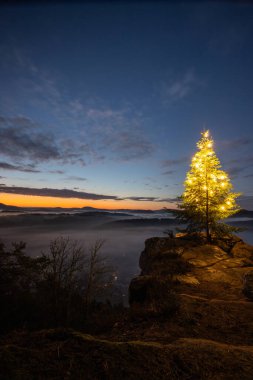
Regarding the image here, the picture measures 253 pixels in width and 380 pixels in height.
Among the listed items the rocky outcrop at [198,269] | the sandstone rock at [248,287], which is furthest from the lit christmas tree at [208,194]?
the sandstone rock at [248,287]

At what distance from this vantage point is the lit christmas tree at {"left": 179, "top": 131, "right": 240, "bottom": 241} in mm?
17344

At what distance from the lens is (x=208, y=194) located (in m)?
17.6

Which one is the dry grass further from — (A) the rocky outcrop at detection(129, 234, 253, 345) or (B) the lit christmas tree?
(B) the lit christmas tree

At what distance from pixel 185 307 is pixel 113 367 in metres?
4.76

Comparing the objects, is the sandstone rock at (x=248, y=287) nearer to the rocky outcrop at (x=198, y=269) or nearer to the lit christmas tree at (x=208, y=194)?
the rocky outcrop at (x=198, y=269)

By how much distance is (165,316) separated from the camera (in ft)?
21.0

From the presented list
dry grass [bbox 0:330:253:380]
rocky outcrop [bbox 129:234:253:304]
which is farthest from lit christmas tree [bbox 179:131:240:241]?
dry grass [bbox 0:330:253:380]

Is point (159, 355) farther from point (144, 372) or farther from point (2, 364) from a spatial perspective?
point (2, 364)

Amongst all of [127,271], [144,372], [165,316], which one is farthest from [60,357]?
[127,271]

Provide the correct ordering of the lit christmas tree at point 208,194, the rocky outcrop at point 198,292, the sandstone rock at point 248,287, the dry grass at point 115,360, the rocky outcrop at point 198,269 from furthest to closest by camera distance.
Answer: the lit christmas tree at point 208,194, the rocky outcrop at point 198,269, the sandstone rock at point 248,287, the rocky outcrop at point 198,292, the dry grass at point 115,360

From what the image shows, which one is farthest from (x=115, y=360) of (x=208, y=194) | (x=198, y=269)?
(x=208, y=194)

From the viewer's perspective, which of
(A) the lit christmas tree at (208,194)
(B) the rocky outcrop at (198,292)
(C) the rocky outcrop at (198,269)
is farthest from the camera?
(A) the lit christmas tree at (208,194)

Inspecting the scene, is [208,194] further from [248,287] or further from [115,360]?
[115,360]

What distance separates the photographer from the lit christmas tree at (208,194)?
1734 cm
